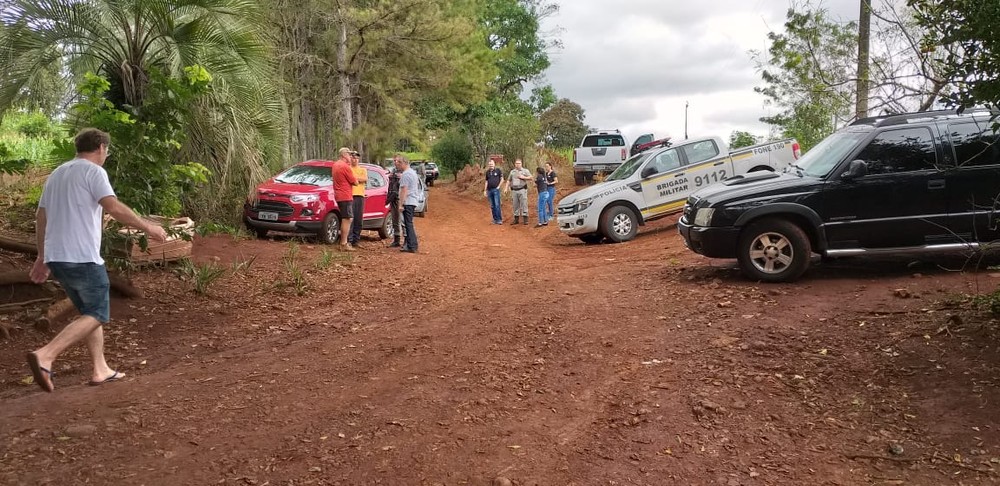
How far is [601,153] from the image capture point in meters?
27.0

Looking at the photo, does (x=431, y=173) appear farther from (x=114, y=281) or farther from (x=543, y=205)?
(x=114, y=281)

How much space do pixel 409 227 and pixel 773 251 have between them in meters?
6.41

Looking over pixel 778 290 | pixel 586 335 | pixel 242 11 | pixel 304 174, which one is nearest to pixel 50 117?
pixel 242 11

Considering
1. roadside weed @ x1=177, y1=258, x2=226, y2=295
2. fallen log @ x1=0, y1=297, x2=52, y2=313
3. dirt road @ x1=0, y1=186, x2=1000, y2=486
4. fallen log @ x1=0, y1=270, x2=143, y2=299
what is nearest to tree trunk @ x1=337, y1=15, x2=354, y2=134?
roadside weed @ x1=177, y1=258, x2=226, y2=295

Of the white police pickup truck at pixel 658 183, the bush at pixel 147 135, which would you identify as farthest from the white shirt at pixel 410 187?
the bush at pixel 147 135

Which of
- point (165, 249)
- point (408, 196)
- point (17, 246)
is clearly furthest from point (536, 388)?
point (408, 196)

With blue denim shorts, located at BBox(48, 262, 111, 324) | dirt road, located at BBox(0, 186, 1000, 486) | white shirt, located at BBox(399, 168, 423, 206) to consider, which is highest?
white shirt, located at BBox(399, 168, 423, 206)

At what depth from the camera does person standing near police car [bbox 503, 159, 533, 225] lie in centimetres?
1864

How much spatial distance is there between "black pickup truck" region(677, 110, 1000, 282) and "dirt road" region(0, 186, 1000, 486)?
373mm

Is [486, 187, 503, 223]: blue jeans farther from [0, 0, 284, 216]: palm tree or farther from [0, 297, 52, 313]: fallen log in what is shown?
[0, 297, 52, 313]: fallen log

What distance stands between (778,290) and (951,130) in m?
2.55

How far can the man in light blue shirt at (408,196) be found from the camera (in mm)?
11820

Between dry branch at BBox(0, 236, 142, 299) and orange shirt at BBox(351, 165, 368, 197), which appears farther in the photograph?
orange shirt at BBox(351, 165, 368, 197)

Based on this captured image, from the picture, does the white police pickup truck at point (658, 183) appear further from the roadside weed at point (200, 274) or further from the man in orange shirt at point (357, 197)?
the roadside weed at point (200, 274)
